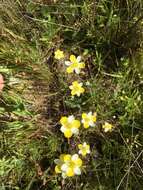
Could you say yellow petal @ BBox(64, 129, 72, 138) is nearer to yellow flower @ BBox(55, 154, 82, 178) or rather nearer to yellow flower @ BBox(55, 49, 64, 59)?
yellow flower @ BBox(55, 154, 82, 178)

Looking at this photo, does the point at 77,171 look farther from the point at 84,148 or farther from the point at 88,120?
the point at 88,120

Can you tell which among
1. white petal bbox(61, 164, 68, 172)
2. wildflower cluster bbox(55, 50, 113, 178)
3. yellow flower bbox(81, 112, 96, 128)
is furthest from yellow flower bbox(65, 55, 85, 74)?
white petal bbox(61, 164, 68, 172)

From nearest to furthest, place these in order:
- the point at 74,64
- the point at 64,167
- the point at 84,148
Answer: the point at 64,167 → the point at 84,148 → the point at 74,64

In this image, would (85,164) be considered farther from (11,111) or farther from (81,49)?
(81,49)

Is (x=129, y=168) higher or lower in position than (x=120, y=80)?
lower

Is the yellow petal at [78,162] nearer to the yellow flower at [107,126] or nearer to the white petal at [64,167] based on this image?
the white petal at [64,167]

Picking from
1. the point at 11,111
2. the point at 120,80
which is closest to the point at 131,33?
the point at 120,80

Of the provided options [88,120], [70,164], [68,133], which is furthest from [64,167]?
[88,120]
